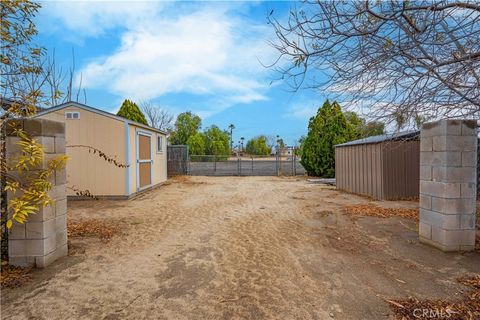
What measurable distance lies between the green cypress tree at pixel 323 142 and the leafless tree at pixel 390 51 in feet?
37.1

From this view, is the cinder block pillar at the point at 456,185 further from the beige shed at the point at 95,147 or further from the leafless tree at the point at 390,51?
the beige shed at the point at 95,147

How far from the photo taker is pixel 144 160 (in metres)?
10.1

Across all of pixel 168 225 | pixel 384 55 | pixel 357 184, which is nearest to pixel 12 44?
pixel 168 225

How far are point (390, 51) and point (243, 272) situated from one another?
9.39ft

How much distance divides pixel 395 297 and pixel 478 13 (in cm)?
285

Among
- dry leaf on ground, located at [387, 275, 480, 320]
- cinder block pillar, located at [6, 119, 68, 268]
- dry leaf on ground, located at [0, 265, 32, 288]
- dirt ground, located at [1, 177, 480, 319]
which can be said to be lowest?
dirt ground, located at [1, 177, 480, 319]

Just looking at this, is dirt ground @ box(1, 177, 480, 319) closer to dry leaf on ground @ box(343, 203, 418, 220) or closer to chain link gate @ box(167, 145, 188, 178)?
dry leaf on ground @ box(343, 203, 418, 220)

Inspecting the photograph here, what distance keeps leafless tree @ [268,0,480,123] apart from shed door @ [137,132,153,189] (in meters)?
7.84

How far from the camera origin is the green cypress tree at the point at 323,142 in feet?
47.6

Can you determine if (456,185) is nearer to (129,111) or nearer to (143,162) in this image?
(143,162)

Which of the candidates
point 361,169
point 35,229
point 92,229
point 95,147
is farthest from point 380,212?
point 95,147

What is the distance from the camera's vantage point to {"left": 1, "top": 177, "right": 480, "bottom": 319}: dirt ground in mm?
2430

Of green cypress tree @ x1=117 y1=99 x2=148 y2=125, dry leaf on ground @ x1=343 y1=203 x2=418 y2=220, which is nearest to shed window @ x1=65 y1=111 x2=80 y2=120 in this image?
green cypress tree @ x1=117 y1=99 x2=148 y2=125

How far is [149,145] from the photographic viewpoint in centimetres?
1081
